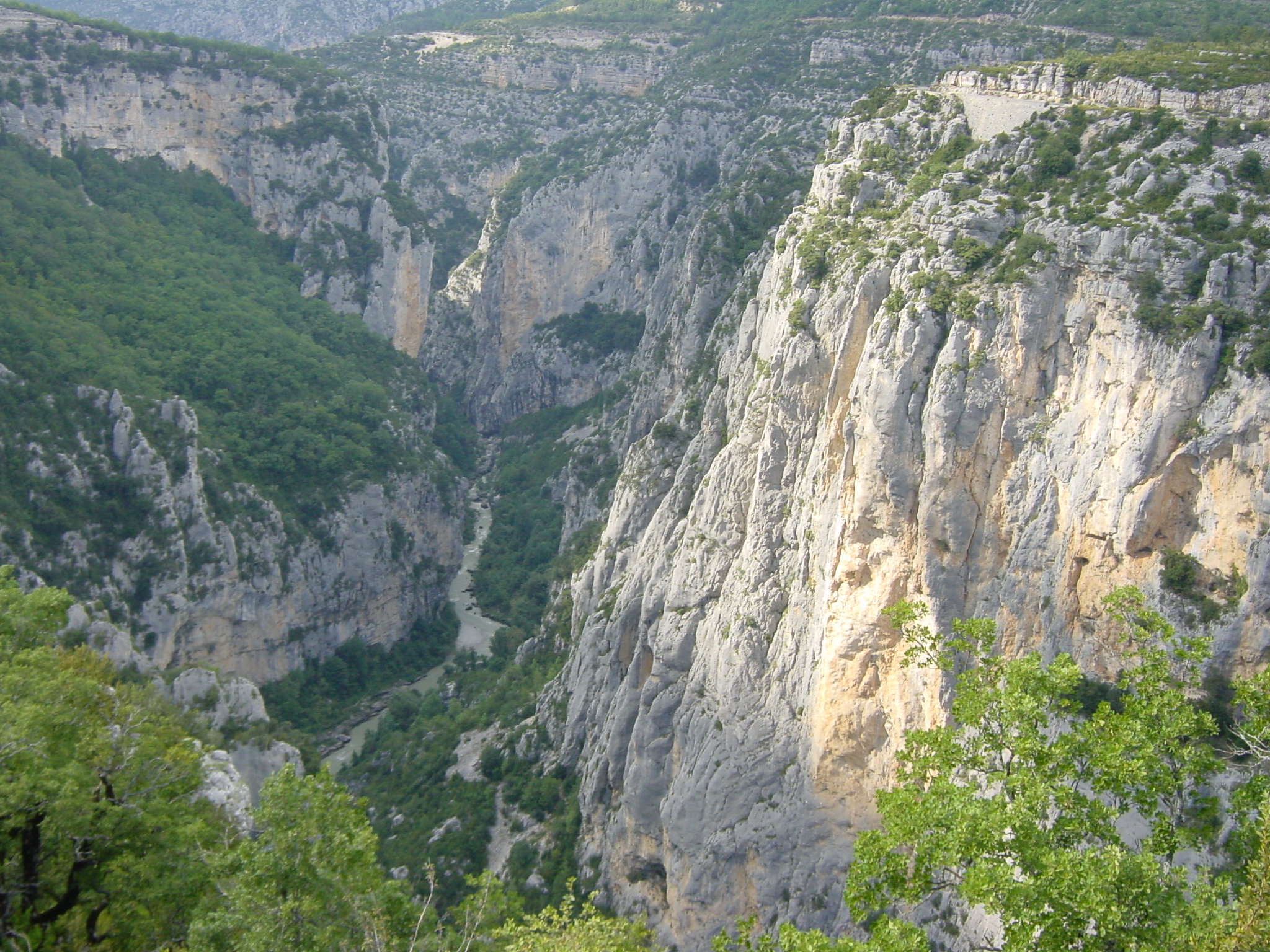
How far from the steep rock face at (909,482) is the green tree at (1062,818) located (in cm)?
930

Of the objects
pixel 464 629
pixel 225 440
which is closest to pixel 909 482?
pixel 225 440

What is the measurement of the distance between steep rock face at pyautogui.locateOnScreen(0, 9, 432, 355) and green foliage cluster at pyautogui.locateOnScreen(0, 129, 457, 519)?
2.87 meters

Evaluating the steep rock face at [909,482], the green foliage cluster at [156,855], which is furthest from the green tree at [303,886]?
the steep rock face at [909,482]

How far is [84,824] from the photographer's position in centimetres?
2184

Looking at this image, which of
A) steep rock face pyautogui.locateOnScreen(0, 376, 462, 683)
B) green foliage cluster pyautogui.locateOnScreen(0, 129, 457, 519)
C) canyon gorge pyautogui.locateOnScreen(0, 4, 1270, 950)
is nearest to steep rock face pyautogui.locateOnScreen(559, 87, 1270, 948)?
canyon gorge pyautogui.locateOnScreen(0, 4, 1270, 950)

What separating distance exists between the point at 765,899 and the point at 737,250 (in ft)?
153

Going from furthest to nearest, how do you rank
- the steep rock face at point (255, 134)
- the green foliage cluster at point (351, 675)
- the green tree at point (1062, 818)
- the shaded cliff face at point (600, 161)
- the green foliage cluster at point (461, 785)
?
the steep rock face at point (255, 134)
the shaded cliff face at point (600, 161)
the green foliage cluster at point (351, 675)
the green foliage cluster at point (461, 785)
the green tree at point (1062, 818)

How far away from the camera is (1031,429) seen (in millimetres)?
29281

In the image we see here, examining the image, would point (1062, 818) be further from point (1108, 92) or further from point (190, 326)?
point (190, 326)

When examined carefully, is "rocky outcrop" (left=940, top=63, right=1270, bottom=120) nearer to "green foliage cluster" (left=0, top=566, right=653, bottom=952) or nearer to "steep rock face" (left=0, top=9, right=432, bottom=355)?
"green foliage cluster" (left=0, top=566, right=653, bottom=952)

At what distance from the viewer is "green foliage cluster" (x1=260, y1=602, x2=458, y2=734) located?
6606 centimetres

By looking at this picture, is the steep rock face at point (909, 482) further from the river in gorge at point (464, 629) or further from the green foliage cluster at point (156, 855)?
the river in gorge at point (464, 629)

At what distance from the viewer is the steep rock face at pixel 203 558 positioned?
193ft

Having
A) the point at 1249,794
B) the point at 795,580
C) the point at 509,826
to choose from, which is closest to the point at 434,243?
the point at 509,826
